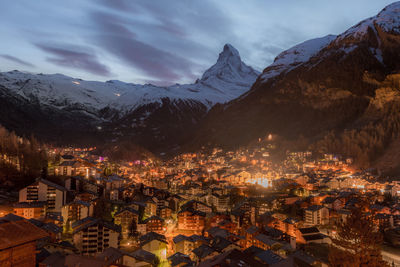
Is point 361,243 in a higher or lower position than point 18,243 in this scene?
lower

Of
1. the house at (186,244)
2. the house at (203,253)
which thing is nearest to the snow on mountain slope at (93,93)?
the house at (186,244)

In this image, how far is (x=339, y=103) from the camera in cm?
6219

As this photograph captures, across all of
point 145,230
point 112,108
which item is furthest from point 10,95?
point 145,230

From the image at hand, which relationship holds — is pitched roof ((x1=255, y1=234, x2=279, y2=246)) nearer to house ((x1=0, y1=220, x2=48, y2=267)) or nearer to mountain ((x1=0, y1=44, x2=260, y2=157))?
house ((x1=0, y1=220, x2=48, y2=267))

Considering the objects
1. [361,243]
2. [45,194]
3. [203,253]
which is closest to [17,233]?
[361,243]

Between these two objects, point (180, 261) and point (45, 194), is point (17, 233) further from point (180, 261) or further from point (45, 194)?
point (45, 194)

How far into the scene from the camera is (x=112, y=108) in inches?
6353

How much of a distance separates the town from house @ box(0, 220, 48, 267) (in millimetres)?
13

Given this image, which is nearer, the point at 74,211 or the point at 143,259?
the point at 143,259

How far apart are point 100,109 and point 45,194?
141320 millimetres

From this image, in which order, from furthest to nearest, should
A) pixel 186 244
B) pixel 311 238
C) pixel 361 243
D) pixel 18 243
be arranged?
1. pixel 311 238
2. pixel 186 244
3. pixel 361 243
4. pixel 18 243

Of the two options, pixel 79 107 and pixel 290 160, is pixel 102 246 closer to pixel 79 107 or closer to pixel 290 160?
pixel 290 160

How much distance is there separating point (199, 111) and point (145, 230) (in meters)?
139

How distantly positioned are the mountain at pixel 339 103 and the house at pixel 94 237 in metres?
38.6
